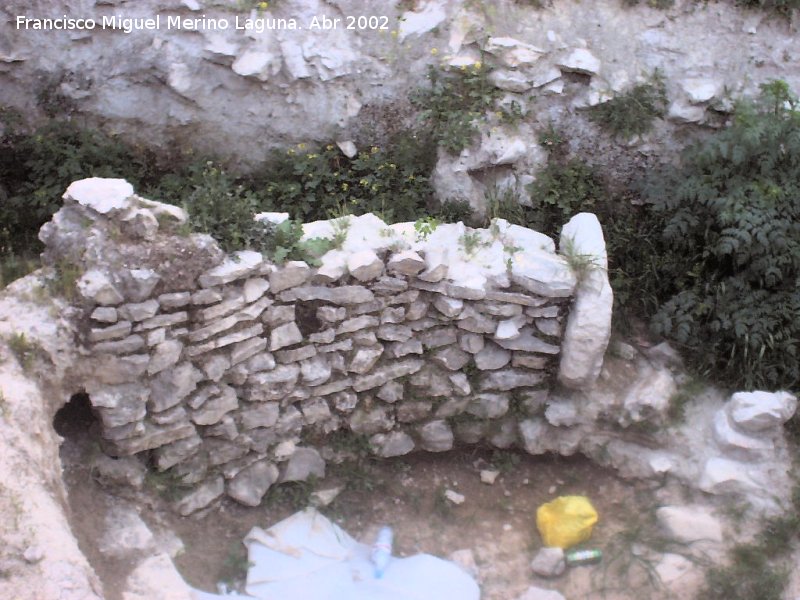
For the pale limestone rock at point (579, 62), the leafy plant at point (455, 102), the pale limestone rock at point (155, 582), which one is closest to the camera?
the pale limestone rock at point (155, 582)

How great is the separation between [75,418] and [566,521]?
2756 millimetres

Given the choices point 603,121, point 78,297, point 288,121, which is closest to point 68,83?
point 288,121

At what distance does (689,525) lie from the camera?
15.6 ft

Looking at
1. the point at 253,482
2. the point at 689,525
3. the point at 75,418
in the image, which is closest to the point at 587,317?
the point at 689,525

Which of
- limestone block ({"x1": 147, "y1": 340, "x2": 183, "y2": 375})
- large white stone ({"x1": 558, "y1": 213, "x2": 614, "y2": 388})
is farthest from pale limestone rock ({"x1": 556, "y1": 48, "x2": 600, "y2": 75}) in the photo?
limestone block ({"x1": 147, "y1": 340, "x2": 183, "y2": 375})

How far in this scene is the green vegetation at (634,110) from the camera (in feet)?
19.7

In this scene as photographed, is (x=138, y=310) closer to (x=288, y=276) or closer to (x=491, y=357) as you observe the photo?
(x=288, y=276)

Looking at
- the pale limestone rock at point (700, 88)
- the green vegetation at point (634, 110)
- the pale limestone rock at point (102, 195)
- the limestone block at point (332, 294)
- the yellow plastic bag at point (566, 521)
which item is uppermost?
the pale limestone rock at point (700, 88)

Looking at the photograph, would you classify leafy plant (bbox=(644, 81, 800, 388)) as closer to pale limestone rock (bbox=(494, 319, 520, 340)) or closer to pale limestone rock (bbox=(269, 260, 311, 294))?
pale limestone rock (bbox=(494, 319, 520, 340))

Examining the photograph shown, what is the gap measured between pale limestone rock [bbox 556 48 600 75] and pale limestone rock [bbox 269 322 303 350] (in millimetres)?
2919

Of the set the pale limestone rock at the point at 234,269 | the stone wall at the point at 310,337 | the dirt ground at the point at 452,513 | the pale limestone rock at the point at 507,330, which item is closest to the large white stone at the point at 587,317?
the stone wall at the point at 310,337

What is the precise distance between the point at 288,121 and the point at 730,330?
11.3 feet

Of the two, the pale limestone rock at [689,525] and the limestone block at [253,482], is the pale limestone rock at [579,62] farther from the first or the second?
the limestone block at [253,482]

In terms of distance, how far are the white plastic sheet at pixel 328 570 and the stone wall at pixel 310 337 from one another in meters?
0.31
